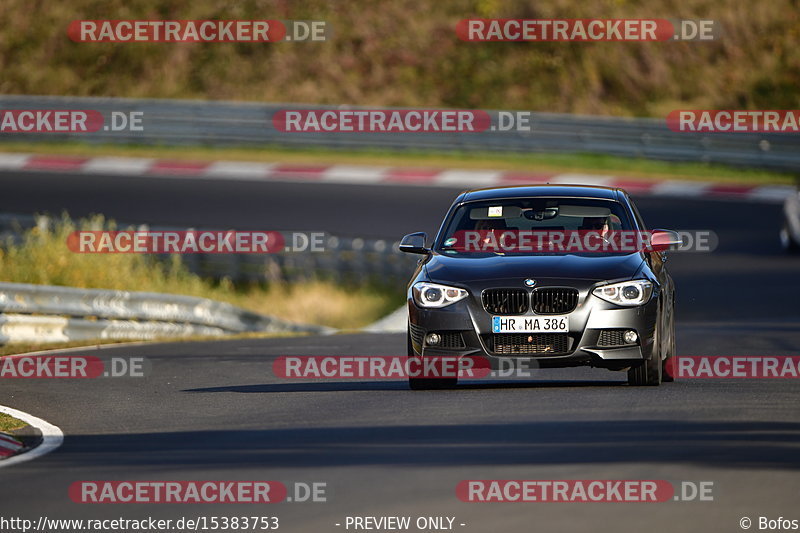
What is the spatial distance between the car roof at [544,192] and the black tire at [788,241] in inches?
591

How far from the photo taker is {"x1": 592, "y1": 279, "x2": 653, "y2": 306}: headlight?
11.0 metres

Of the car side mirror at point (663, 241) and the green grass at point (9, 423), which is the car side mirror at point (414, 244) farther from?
the green grass at point (9, 423)

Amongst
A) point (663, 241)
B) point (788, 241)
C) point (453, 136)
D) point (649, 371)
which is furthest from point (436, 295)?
point (453, 136)

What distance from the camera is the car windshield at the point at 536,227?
11812 mm

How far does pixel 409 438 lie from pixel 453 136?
94.6ft

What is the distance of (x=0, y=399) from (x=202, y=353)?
4.51 meters

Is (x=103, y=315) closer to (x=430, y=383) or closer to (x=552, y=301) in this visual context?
(x=430, y=383)

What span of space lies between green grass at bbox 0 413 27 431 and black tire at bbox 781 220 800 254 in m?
18.5

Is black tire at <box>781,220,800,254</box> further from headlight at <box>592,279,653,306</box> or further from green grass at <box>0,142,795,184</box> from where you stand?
headlight at <box>592,279,653,306</box>

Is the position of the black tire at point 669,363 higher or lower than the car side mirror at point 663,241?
lower

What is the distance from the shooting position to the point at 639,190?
108ft

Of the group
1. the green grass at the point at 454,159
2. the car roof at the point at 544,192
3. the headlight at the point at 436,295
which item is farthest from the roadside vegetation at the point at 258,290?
the headlight at the point at 436,295

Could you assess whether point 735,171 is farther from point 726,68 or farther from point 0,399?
point 0,399

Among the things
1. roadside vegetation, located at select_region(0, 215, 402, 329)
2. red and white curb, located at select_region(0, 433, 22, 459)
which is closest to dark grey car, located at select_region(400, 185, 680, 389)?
red and white curb, located at select_region(0, 433, 22, 459)
